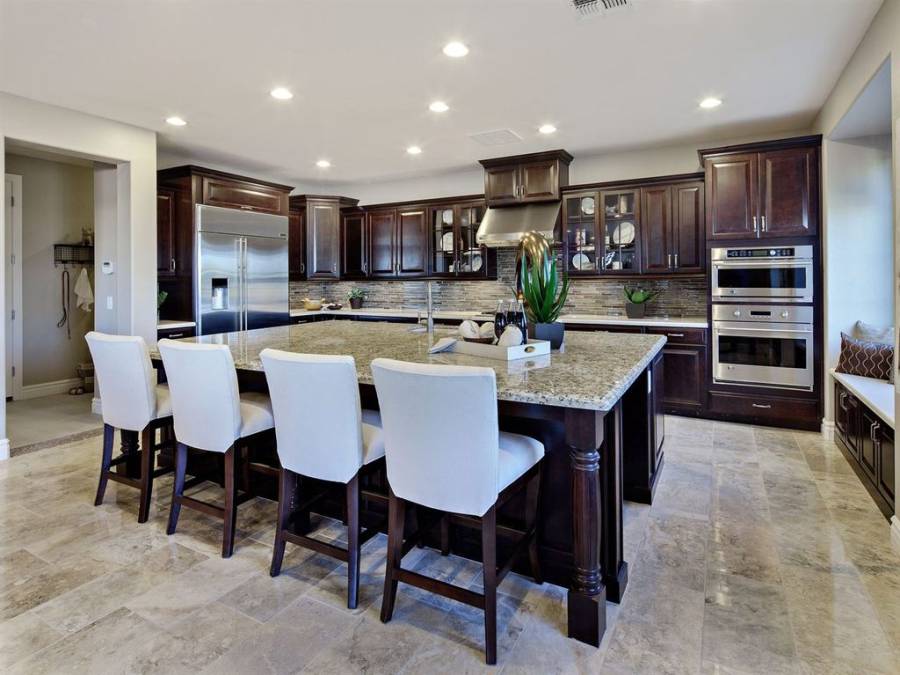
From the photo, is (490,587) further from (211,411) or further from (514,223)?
(514,223)

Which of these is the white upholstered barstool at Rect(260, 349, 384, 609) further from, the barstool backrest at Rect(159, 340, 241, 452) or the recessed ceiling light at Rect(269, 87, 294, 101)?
the recessed ceiling light at Rect(269, 87, 294, 101)

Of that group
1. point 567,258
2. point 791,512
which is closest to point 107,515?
point 791,512

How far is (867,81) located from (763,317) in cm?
191

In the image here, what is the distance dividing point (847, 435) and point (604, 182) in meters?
3.00

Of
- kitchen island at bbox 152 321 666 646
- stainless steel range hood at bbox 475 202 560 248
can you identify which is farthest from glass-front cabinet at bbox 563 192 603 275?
kitchen island at bbox 152 321 666 646

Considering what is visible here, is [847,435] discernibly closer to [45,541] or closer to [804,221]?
[804,221]

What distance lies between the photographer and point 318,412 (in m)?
1.91

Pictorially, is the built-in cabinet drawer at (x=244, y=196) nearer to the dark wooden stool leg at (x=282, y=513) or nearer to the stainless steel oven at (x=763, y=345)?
the dark wooden stool leg at (x=282, y=513)

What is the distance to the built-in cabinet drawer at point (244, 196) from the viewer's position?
5191mm

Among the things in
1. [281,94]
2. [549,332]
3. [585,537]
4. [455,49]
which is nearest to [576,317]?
[549,332]

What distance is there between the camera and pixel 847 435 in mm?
3520

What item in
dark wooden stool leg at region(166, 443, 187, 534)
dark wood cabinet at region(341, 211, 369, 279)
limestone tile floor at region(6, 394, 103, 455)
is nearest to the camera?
dark wooden stool leg at region(166, 443, 187, 534)

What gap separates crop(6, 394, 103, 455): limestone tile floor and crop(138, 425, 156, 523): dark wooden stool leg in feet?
6.29

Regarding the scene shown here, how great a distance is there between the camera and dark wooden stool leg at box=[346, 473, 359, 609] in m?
1.94
